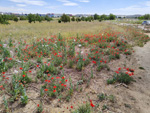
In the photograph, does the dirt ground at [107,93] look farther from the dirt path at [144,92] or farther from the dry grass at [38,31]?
the dry grass at [38,31]

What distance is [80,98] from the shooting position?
324 centimetres

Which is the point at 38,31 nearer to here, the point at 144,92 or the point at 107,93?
the point at 107,93

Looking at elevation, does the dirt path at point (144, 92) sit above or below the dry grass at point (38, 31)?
below

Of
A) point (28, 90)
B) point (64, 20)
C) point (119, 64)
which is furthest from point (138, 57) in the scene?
point (64, 20)

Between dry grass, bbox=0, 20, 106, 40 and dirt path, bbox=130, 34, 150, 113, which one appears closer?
dirt path, bbox=130, 34, 150, 113

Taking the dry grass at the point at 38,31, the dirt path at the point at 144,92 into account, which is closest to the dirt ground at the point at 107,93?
the dirt path at the point at 144,92

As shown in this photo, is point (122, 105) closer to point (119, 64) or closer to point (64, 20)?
point (119, 64)

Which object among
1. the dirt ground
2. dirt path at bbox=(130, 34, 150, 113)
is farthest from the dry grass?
dirt path at bbox=(130, 34, 150, 113)

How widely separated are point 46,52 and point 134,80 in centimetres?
441

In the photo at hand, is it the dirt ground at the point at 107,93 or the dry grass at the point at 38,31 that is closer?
the dirt ground at the point at 107,93

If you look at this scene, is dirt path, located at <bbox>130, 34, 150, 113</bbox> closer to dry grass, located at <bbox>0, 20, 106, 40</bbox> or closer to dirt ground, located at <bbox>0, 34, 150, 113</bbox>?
dirt ground, located at <bbox>0, 34, 150, 113</bbox>

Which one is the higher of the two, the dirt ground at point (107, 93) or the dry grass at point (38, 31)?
the dry grass at point (38, 31)

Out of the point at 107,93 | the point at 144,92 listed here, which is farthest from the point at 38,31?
the point at 144,92

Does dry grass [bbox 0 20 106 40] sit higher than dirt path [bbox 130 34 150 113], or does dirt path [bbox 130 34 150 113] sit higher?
dry grass [bbox 0 20 106 40]
